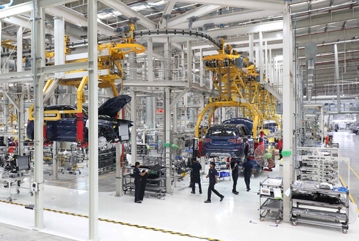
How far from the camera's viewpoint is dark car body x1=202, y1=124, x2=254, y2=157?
33.0 ft

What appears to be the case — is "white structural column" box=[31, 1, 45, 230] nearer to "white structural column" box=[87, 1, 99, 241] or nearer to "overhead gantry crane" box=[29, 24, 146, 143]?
"overhead gantry crane" box=[29, 24, 146, 143]

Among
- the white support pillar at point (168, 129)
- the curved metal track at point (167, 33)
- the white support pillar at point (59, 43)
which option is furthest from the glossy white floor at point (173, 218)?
the curved metal track at point (167, 33)

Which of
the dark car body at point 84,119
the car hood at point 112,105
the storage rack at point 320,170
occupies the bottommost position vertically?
the storage rack at point 320,170

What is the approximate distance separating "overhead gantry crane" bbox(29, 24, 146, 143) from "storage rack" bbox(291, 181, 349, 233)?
193 inches

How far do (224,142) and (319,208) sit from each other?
14.3 feet

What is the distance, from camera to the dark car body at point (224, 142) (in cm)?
1005

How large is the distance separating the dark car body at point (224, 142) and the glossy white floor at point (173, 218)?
57.1 inches

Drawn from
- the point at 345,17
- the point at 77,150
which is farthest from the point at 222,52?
the point at 77,150

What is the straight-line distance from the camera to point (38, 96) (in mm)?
5992

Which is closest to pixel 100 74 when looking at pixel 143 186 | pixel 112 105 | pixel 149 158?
pixel 112 105

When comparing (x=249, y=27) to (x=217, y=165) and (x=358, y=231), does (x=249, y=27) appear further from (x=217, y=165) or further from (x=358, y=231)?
(x=358, y=231)

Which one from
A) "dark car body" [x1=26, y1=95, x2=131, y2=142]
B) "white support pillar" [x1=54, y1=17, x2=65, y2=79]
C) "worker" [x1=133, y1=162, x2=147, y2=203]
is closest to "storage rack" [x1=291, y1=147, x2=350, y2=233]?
"worker" [x1=133, y1=162, x2=147, y2=203]

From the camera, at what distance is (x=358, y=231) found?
6.00 meters

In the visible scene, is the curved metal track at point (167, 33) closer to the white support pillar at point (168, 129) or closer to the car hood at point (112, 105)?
the white support pillar at point (168, 129)
